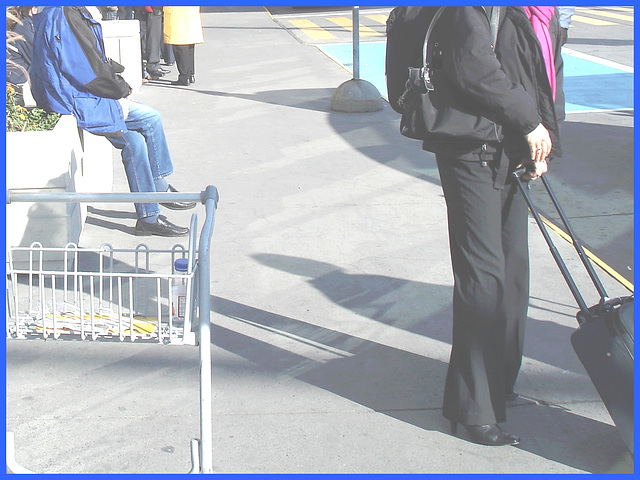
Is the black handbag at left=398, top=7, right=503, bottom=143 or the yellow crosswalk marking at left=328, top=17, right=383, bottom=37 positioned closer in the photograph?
the black handbag at left=398, top=7, right=503, bottom=143

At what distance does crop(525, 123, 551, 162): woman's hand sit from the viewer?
286cm


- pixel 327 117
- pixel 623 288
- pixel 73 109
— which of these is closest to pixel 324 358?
pixel 623 288

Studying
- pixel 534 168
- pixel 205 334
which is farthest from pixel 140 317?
pixel 534 168

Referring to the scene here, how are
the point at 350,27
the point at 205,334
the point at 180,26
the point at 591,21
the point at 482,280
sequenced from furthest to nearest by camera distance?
the point at 350,27, the point at 591,21, the point at 180,26, the point at 482,280, the point at 205,334

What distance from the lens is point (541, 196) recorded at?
21.4 ft

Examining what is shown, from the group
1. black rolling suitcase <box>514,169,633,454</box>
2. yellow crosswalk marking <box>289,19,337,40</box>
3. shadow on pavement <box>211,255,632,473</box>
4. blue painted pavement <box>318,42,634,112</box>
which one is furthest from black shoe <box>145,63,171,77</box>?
black rolling suitcase <box>514,169,633,454</box>

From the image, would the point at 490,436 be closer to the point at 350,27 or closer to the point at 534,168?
the point at 534,168

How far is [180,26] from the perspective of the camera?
35.5ft

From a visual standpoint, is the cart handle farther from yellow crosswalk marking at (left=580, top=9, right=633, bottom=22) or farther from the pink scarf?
yellow crosswalk marking at (left=580, top=9, right=633, bottom=22)

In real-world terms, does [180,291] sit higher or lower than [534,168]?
lower

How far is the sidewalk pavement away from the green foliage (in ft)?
2.53

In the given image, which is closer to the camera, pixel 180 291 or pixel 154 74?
pixel 180 291

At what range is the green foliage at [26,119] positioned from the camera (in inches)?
201

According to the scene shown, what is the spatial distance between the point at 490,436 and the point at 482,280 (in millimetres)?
603
